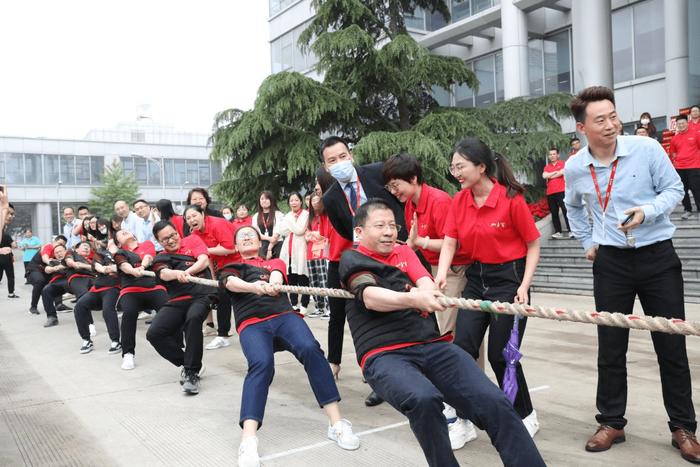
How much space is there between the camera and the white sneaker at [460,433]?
11.7ft

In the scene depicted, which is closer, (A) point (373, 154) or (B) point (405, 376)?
(B) point (405, 376)

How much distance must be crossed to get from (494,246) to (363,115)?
10114 millimetres

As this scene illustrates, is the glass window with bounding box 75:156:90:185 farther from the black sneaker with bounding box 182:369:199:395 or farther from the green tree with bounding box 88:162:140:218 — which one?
the black sneaker with bounding box 182:369:199:395

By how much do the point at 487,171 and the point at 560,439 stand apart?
65.0 inches

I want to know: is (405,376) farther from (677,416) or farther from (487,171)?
(677,416)

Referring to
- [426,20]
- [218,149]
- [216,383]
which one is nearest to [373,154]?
[218,149]

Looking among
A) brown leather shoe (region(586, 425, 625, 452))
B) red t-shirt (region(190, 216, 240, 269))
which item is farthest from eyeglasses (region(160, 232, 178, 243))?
brown leather shoe (region(586, 425, 625, 452))

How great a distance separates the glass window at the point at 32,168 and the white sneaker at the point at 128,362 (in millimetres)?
46169

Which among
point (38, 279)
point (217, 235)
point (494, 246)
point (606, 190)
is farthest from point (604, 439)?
point (38, 279)

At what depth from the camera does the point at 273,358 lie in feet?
12.6

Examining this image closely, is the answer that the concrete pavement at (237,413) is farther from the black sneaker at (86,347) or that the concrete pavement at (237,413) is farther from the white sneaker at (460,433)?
the black sneaker at (86,347)

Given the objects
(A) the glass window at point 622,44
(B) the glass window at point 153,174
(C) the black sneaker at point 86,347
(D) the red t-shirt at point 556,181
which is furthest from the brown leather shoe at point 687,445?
(B) the glass window at point 153,174

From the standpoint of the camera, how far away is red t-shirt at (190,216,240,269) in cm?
641

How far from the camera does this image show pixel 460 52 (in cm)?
2083
